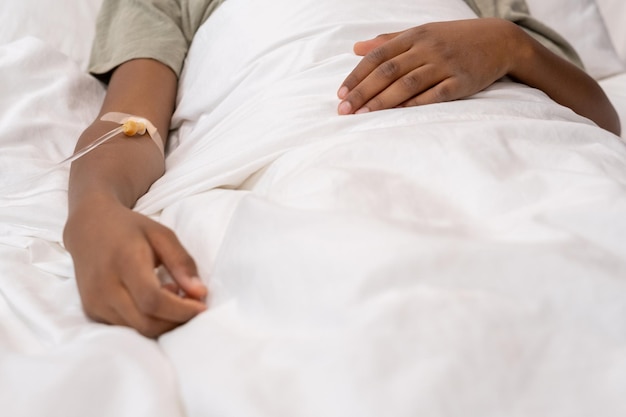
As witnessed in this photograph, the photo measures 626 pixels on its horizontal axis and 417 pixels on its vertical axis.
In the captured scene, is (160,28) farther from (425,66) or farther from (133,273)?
(133,273)

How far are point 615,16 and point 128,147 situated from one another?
45.8 inches

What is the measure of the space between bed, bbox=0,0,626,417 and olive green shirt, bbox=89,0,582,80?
32 cm

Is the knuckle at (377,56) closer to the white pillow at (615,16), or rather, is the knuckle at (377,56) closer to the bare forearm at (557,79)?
the bare forearm at (557,79)

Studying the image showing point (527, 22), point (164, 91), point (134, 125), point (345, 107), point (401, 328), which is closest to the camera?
point (401, 328)

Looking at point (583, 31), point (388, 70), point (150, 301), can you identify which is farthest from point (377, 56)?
point (583, 31)

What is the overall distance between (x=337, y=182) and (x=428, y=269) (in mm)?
124

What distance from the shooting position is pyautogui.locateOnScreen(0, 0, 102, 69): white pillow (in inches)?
48.9

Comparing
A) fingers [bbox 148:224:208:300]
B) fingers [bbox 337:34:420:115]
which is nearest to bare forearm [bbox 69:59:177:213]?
fingers [bbox 148:224:208:300]

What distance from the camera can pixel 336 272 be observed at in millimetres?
498

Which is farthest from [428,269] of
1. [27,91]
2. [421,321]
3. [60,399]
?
[27,91]

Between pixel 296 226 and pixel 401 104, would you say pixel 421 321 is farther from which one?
pixel 401 104

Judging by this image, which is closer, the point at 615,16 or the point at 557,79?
the point at 557,79

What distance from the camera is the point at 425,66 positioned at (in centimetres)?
83

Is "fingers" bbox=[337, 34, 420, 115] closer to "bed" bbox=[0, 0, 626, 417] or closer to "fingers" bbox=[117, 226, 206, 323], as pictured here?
"bed" bbox=[0, 0, 626, 417]
